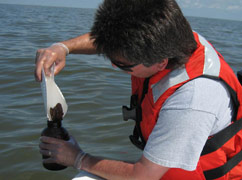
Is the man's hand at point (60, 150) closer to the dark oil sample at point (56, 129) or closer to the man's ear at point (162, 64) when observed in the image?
the dark oil sample at point (56, 129)

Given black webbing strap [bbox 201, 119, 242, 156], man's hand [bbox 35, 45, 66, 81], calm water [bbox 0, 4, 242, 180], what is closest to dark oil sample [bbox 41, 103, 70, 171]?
man's hand [bbox 35, 45, 66, 81]

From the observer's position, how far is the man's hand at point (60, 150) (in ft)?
7.17

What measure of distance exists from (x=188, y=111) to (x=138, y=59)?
1.31 feet

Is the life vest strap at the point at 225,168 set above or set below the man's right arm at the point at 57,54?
below

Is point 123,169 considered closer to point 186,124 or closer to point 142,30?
point 186,124

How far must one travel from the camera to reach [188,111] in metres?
1.65

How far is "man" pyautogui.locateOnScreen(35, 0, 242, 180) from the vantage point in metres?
1.63

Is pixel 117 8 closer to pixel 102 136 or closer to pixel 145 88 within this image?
pixel 145 88

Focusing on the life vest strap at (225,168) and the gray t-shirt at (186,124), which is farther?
the life vest strap at (225,168)

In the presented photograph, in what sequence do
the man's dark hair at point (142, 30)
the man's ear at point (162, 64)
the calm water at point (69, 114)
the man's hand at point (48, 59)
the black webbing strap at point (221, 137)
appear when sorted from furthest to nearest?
the calm water at point (69, 114), the man's hand at point (48, 59), the black webbing strap at point (221, 137), the man's ear at point (162, 64), the man's dark hair at point (142, 30)

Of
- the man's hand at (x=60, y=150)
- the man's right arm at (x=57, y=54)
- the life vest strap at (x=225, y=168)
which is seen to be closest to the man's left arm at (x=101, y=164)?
the man's hand at (x=60, y=150)

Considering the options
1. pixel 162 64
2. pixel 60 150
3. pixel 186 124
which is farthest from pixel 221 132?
pixel 60 150

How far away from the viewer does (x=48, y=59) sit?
219 cm

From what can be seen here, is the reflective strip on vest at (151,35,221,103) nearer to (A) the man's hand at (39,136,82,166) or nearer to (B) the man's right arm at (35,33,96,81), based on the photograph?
(B) the man's right arm at (35,33,96,81)
